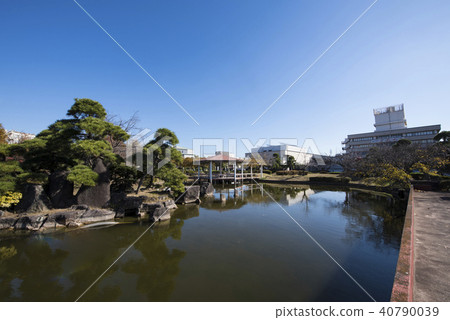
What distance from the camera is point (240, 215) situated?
990 centimetres

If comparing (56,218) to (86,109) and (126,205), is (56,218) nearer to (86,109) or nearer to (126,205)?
(126,205)

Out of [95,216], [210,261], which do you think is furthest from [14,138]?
[210,261]

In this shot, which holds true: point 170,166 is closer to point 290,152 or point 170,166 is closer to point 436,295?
point 436,295

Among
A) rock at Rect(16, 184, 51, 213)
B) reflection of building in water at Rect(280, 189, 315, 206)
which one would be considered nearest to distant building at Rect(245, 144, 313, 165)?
reflection of building in water at Rect(280, 189, 315, 206)

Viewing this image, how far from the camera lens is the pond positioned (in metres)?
3.82

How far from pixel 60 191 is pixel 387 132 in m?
55.4

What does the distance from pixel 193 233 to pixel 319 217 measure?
6252 mm

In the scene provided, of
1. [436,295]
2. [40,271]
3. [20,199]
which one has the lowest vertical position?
[40,271]

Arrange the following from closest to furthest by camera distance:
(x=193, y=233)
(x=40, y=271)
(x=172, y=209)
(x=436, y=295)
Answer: (x=436, y=295) < (x=40, y=271) < (x=193, y=233) < (x=172, y=209)

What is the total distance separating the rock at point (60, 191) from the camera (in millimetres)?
9336

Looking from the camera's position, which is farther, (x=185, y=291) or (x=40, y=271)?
(x=40, y=271)

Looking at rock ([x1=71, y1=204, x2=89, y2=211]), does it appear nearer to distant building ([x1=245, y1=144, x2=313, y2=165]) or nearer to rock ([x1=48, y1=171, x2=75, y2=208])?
rock ([x1=48, y1=171, x2=75, y2=208])

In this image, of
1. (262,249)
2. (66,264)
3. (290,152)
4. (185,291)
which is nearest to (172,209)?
(66,264)

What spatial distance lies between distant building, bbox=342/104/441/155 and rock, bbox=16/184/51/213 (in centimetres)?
4585
